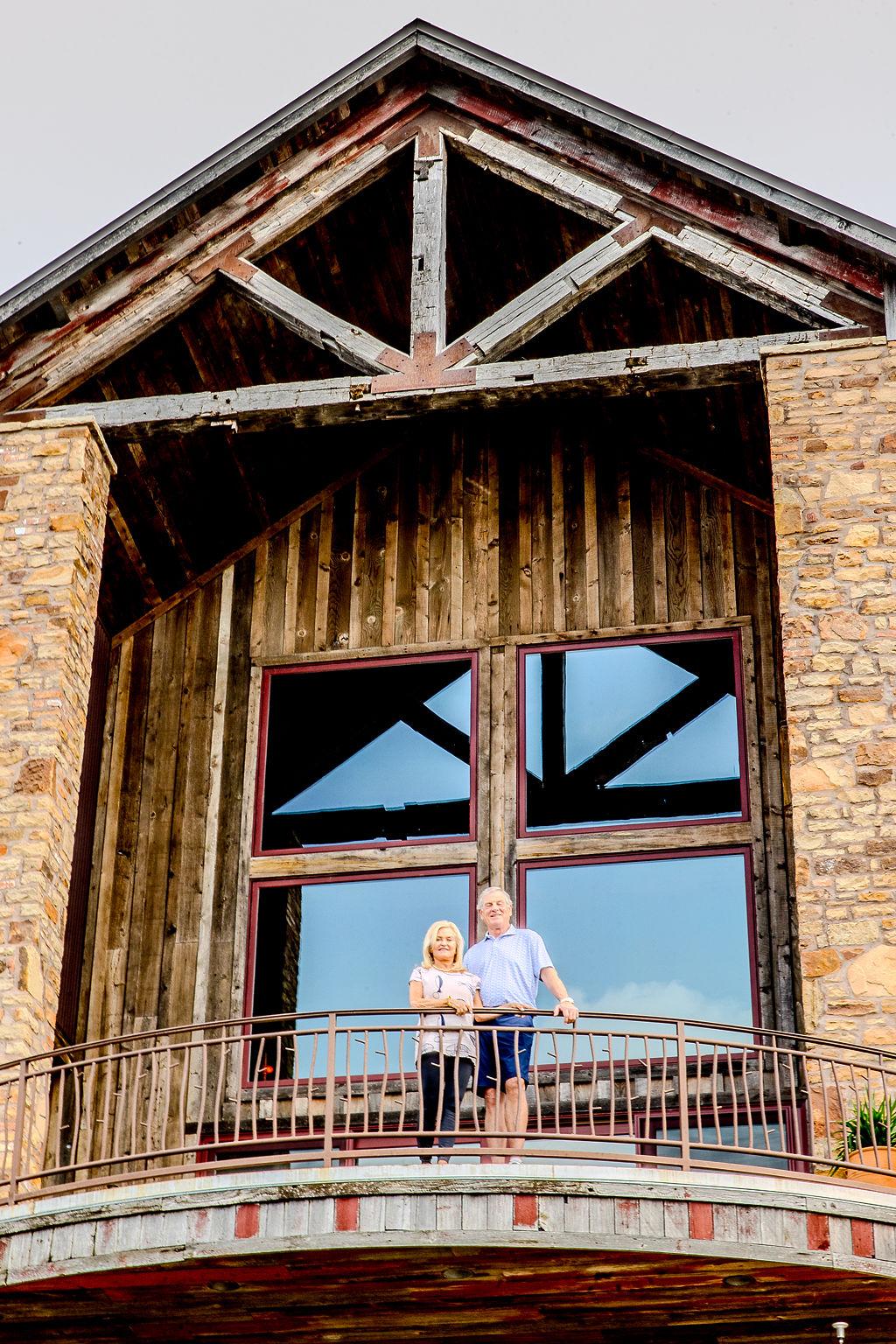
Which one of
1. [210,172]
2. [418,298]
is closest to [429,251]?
[418,298]

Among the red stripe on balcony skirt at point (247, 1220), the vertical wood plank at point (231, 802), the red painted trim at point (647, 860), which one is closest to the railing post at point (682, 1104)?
the red stripe on balcony skirt at point (247, 1220)

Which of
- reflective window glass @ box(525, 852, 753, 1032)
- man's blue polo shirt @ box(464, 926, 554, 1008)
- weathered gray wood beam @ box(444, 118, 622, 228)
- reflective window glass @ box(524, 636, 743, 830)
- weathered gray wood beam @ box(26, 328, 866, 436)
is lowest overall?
man's blue polo shirt @ box(464, 926, 554, 1008)

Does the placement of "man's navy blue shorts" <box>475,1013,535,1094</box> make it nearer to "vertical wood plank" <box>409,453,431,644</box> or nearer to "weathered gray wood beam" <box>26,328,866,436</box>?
"weathered gray wood beam" <box>26,328,866,436</box>

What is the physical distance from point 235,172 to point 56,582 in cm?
351

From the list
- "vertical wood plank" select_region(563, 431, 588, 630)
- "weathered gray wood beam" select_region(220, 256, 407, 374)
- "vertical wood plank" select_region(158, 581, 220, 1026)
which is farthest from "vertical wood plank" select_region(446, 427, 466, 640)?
"weathered gray wood beam" select_region(220, 256, 407, 374)

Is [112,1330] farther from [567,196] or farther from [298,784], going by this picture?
[567,196]

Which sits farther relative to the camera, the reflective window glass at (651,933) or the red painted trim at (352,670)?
the red painted trim at (352,670)

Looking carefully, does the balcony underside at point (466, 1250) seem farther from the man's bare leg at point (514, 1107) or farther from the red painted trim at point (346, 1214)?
the man's bare leg at point (514, 1107)

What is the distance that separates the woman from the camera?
10.9 m

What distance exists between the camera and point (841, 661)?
43.4 feet

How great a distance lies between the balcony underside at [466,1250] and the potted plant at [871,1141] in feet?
1.96

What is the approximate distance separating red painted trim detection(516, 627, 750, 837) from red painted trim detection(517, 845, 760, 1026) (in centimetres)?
20

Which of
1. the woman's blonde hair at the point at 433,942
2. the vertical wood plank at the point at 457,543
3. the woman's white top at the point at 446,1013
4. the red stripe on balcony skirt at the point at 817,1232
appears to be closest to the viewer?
the red stripe on balcony skirt at the point at 817,1232

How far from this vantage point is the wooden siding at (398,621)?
50.4 feet
